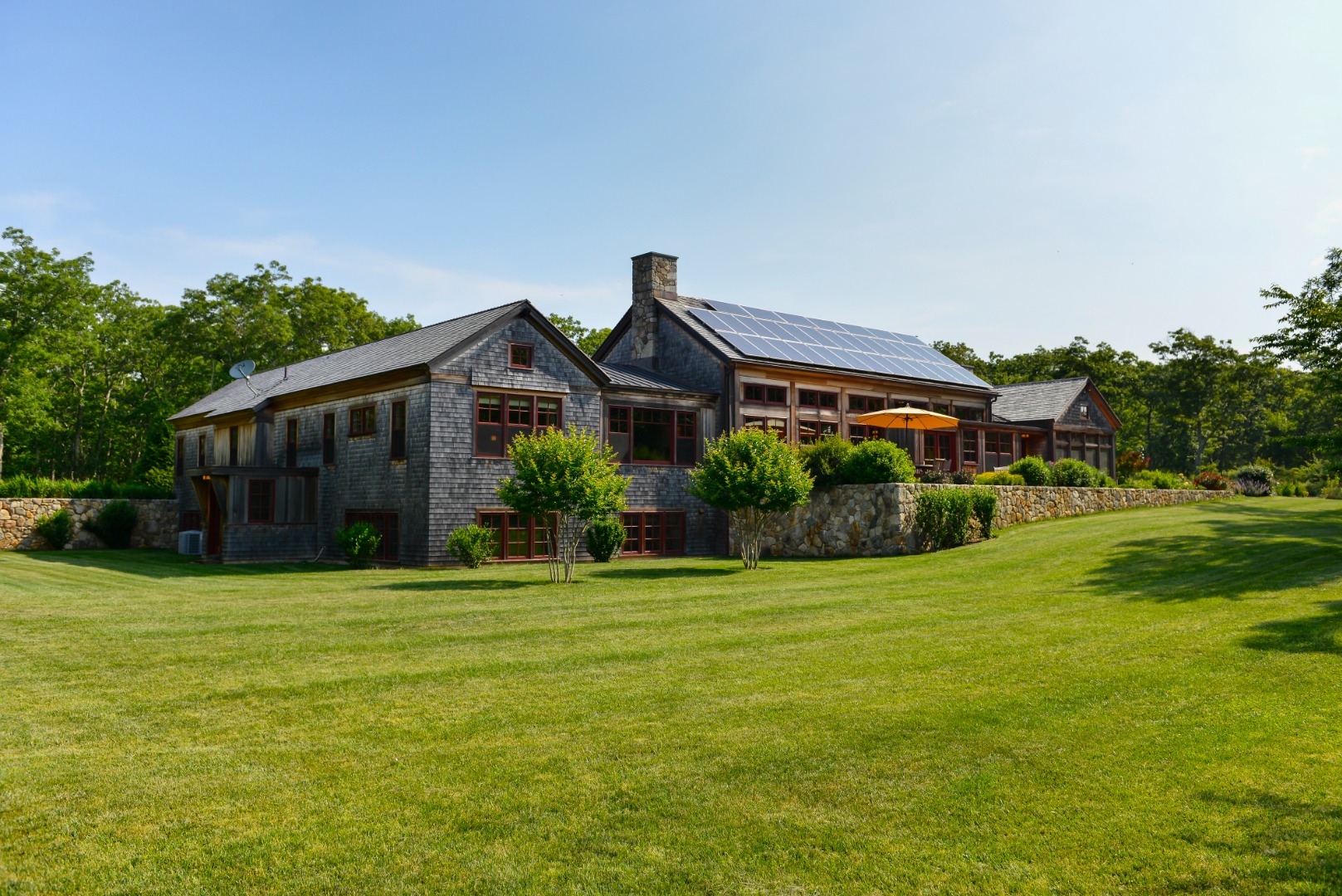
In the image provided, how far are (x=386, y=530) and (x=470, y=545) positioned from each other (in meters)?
3.82

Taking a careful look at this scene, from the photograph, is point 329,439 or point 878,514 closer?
point 878,514

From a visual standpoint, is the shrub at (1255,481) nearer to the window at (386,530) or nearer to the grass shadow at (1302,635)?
the grass shadow at (1302,635)

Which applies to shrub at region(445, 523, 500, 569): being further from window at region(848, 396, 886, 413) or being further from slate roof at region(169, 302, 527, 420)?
window at region(848, 396, 886, 413)

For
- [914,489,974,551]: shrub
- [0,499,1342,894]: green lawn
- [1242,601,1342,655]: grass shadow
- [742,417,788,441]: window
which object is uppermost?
[742,417,788,441]: window

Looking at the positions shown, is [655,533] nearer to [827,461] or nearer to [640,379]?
[640,379]

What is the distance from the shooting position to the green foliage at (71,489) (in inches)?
1405

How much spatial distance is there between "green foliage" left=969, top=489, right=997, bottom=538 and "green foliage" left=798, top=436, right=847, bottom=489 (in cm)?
391

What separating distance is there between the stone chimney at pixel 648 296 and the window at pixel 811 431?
6131 mm

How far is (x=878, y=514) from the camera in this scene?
90.3 ft

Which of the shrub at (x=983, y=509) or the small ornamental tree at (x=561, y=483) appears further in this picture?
the shrub at (x=983, y=509)

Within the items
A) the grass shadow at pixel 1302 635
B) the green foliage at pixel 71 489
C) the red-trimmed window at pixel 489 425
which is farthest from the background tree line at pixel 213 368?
the grass shadow at pixel 1302 635

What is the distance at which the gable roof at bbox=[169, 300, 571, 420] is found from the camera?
1096 inches

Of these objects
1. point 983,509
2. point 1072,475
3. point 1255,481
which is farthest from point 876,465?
point 1255,481

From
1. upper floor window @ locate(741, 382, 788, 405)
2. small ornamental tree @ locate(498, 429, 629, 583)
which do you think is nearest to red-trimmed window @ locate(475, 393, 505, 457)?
small ornamental tree @ locate(498, 429, 629, 583)
